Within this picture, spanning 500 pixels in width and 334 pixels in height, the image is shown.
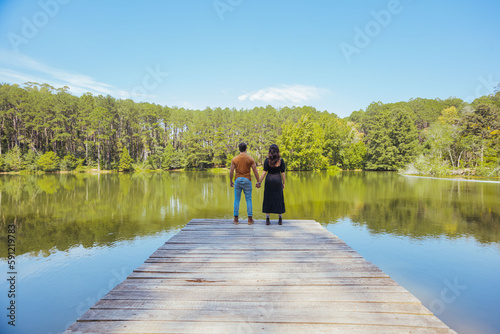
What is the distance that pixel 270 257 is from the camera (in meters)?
3.80

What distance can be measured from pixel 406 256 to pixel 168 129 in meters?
52.4

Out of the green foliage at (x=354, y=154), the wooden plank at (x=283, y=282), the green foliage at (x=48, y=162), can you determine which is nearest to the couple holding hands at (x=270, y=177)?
the wooden plank at (x=283, y=282)

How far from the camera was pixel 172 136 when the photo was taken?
175 ft

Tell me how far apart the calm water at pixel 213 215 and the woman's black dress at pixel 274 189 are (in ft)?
8.30

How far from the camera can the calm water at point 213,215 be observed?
4.22 meters

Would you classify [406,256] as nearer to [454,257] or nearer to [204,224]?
[454,257]

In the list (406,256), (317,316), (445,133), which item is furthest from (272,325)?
(445,133)

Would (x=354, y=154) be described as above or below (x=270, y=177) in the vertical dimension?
above

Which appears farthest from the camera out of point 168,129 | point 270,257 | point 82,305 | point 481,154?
point 168,129

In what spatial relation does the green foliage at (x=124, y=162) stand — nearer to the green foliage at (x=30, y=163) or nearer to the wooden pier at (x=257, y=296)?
the green foliage at (x=30, y=163)

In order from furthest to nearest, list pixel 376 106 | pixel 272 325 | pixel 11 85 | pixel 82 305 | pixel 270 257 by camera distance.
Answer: pixel 376 106 < pixel 11 85 < pixel 82 305 < pixel 270 257 < pixel 272 325

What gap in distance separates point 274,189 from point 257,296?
2.94 meters

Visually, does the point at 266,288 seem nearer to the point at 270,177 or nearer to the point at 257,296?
the point at 257,296

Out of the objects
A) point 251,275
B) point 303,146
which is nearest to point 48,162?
point 303,146
